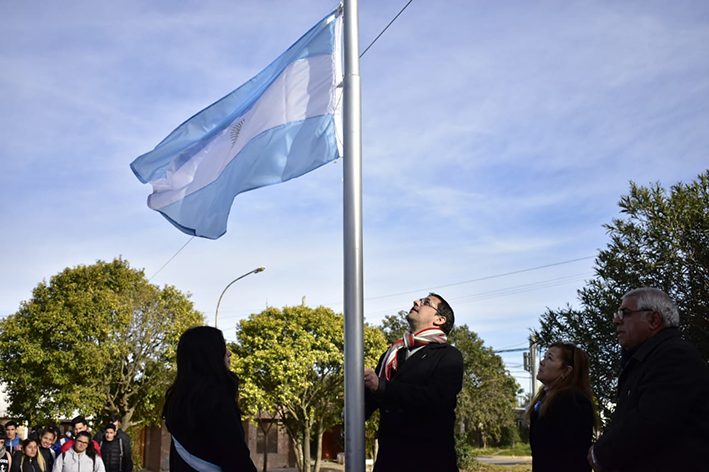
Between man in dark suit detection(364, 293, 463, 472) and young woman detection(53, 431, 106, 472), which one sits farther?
young woman detection(53, 431, 106, 472)

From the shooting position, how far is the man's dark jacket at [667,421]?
352cm

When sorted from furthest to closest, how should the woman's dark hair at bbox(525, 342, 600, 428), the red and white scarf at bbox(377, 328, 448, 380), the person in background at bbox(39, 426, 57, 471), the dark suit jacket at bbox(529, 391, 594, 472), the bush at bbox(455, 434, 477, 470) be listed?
the bush at bbox(455, 434, 477, 470), the person in background at bbox(39, 426, 57, 471), the woman's dark hair at bbox(525, 342, 600, 428), the dark suit jacket at bbox(529, 391, 594, 472), the red and white scarf at bbox(377, 328, 448, 380)

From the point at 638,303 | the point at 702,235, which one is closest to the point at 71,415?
the point at 702,235

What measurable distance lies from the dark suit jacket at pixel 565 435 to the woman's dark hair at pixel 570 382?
5 centimetres

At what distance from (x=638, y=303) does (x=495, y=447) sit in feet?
225

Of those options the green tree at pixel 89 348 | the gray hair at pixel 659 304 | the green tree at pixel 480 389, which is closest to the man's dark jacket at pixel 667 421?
the gray hair at pixel 659 304

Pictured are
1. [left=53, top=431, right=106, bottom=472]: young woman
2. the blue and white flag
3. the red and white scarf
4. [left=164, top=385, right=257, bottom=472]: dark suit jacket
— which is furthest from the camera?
[left=53, top=431, right=106, bottom=472]: young woman

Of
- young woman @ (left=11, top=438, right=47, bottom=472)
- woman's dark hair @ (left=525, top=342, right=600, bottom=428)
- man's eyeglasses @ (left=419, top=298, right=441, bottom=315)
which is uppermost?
man's eyeglasses @ (left=419, top=298, right=441, bottom=315)

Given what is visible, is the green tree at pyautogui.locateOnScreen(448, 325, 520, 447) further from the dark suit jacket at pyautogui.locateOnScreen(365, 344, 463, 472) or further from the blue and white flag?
the dark suit jacket at pyautogui.locateOnScreen(365, 344, 463, 472)

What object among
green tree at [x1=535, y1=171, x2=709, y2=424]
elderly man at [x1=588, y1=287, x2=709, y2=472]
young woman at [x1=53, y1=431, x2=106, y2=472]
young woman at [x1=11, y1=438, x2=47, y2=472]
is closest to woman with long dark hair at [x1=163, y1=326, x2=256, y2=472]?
elderly man at [x1=588, y1=287, x2=709, y2=472]

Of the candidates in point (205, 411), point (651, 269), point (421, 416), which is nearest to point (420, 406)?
point (421, 416)

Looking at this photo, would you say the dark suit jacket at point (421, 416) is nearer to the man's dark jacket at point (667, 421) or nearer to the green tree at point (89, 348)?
the man's dark jacket at point (667, 421)

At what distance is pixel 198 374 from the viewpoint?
404 centimetres

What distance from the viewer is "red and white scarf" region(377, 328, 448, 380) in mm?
4617
